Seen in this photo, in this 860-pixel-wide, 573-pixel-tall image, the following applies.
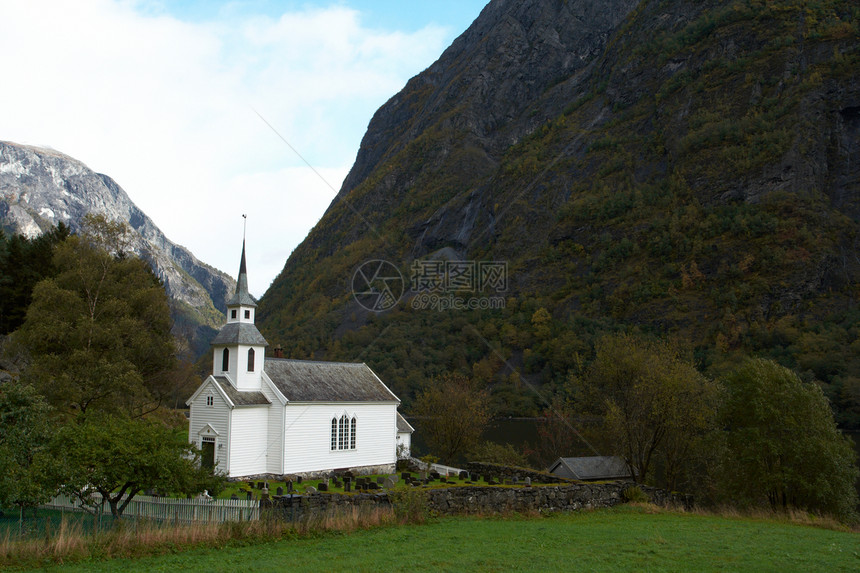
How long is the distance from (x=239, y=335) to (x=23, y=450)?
16.7m

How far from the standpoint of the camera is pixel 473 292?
11988cm

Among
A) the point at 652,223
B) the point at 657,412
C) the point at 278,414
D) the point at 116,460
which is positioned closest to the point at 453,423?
the point at 278,414

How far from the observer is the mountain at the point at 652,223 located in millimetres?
78125

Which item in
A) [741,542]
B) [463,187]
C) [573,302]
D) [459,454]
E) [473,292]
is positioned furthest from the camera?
[463,187]

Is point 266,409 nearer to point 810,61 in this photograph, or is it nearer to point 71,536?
point 71,536

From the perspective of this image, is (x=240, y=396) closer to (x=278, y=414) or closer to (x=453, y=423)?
(x=278, y=414)

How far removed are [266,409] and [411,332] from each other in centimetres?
7680

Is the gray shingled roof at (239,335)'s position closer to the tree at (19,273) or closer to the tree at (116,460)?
the tree at (19,273)

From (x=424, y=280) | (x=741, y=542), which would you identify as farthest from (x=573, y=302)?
(x=741, y=542)

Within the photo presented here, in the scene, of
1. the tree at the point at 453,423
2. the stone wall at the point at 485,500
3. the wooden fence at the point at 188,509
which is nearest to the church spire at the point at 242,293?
the tree at the point at 453,423

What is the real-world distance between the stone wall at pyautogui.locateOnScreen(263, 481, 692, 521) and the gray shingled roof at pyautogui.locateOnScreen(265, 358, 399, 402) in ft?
49.9

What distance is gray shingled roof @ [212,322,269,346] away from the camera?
32.3 m

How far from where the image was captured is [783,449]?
24.2 m

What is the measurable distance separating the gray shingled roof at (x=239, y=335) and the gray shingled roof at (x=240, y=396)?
1.99 m
